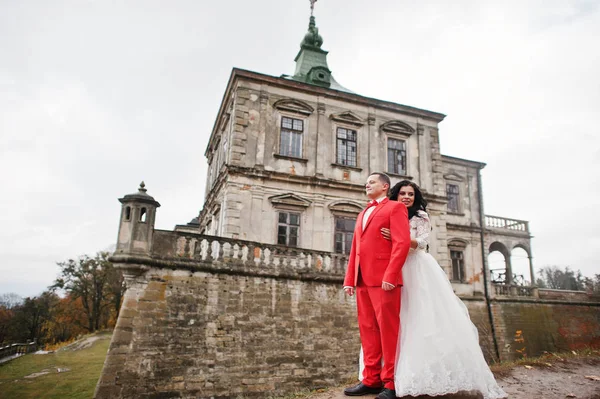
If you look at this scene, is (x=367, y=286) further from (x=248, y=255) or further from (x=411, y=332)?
(x=248, y=255)

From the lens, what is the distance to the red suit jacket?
379 centimetres

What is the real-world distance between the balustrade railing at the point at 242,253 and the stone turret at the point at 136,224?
0.95 feet

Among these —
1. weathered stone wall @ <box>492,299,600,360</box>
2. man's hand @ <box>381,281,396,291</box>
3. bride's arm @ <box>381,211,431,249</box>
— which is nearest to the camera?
man's hand @ <box>381,281,396,291</box>

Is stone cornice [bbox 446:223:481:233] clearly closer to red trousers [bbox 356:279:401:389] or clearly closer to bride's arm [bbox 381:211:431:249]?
bride's arm [bbox 381:211:431:249]

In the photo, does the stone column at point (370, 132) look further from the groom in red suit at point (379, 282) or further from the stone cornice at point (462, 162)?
the groom in red suit at point (379, 282)

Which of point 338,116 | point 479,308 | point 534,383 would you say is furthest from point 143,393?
point 479,308

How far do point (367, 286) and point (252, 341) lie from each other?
24.5 ft

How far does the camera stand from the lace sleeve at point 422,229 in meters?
4.17

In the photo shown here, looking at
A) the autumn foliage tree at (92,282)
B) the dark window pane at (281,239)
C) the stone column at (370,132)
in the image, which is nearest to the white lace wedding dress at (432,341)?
the dark window pane at (281,239)

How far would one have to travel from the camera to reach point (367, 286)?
406 cm

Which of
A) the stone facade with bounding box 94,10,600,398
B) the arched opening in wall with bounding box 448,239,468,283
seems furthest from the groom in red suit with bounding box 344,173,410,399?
the arched opening in wall with bounding box 448,239,468,283

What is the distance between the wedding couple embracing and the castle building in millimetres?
10505

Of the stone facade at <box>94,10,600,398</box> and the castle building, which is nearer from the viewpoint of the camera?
the stone facade at <box>94,10,600,398</box>

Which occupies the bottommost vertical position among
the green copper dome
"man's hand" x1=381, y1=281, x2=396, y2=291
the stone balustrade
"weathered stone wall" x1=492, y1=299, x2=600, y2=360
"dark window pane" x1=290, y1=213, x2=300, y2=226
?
"weathered stone wall" x1=492, y1=299, x2=600, y2=360
